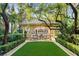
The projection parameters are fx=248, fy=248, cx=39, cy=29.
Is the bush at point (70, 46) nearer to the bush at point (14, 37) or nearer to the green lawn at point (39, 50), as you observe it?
the green lawn at point (39, 50)

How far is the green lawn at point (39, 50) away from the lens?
4418 mm

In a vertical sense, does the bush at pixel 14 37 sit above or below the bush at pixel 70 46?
above

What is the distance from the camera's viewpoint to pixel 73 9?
4.48m

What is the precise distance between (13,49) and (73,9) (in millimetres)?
1306

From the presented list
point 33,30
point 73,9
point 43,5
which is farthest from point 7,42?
point 73,9

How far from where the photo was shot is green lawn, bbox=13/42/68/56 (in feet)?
14.5

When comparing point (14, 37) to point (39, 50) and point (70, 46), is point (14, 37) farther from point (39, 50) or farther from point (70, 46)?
point (70, 46)

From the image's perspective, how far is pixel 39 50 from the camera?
4.44 metres

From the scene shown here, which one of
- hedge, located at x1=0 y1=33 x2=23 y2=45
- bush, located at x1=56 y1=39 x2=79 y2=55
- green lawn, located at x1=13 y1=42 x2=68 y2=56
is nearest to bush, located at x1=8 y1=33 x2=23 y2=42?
hedge, located at x1=0 y1=33 x2=23 y2=45

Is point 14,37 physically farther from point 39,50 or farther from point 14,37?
point 39,50

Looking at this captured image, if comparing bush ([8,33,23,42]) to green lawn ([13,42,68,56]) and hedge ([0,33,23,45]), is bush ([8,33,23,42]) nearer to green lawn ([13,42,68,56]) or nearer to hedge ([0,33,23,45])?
hedge ([0,33,23,45])

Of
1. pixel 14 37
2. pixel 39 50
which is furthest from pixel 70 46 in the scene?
pixel 14 37

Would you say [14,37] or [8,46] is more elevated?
[14,37]

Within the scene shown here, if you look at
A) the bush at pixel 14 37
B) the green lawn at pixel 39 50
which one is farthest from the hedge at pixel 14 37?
the green lawn at pixel 39 50
